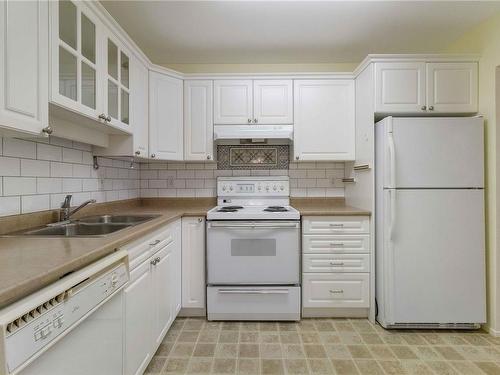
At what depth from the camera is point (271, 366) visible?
1699mm

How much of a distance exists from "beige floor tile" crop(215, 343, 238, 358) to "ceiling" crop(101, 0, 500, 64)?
8.00ft

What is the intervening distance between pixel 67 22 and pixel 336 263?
235cm

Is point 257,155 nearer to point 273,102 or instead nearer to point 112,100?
point 273,102

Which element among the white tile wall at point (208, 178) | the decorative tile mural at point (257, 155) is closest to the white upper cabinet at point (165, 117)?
the white tile wall at point (208, 178)

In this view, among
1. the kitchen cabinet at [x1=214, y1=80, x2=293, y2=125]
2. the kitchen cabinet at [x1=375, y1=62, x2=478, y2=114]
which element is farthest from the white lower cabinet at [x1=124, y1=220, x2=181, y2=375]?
the kitchen cabinet at [x1=375, y1=62, x2=478, y2=114]

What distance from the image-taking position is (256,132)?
2.51 m

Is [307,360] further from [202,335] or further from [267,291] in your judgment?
[202,335]

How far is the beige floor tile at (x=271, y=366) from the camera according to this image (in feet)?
5.41

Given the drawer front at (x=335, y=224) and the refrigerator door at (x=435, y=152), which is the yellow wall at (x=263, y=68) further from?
the drawer front at (x=335, y=224)

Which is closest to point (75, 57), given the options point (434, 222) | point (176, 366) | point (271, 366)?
point (176, 366)

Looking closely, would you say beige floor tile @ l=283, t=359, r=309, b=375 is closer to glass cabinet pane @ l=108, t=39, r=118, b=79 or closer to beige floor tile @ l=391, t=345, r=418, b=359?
beige floor tile @ l=391, t=345, r=418, b=359

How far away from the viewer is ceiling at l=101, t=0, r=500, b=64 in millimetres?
1992

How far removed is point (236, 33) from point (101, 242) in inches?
78.9

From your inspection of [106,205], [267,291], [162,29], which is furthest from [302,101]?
[106,205]
